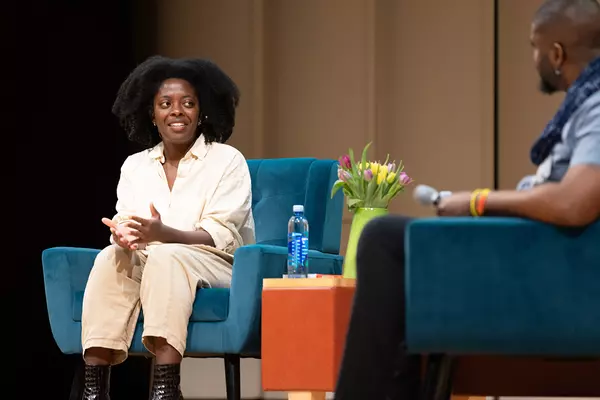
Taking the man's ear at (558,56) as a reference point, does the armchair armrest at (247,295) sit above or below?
below

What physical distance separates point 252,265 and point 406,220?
104cm

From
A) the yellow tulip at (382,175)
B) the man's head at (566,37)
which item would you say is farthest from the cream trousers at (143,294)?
the man's head at (566,37)

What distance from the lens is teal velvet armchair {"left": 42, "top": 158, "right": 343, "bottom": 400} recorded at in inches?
118

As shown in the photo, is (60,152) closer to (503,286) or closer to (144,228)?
(144,228)

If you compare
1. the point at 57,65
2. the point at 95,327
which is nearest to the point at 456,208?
the point at 95,327

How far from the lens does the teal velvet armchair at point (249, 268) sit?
301cm

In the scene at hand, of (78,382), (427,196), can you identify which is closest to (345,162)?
(78,382)

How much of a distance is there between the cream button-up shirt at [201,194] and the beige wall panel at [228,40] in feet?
5.46

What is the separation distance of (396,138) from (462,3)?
74 centimetres

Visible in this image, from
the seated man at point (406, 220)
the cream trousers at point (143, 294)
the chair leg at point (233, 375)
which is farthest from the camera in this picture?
the chair leg at point (233, 375)

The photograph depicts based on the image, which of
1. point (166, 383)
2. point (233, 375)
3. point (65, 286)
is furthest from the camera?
point (65, 286)

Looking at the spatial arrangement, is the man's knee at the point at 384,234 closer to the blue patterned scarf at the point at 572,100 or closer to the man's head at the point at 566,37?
the blue patterned scarf at the point at 572,100

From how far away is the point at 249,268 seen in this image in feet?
9.89

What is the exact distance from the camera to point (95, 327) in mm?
2973
